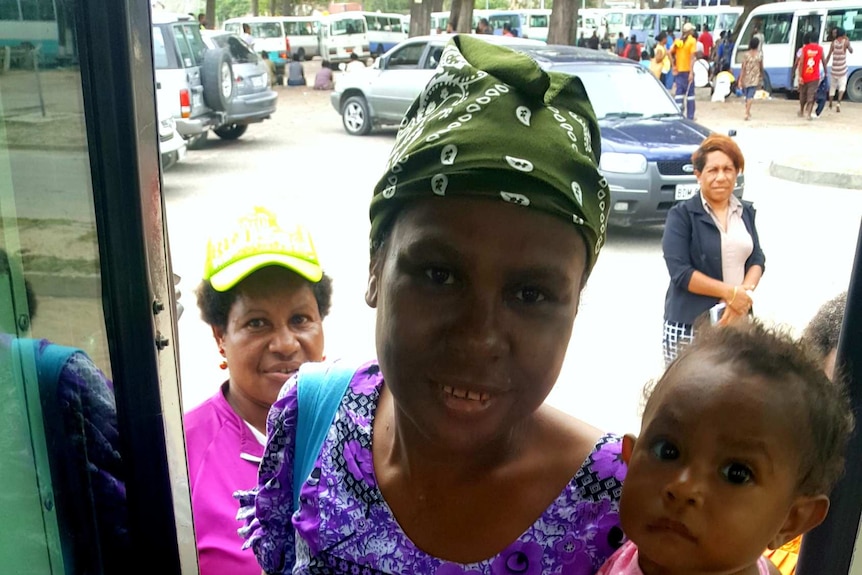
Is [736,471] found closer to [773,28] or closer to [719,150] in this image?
[719,150]

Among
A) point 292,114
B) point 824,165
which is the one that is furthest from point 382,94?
point 824,165

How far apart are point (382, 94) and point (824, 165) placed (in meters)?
6.81

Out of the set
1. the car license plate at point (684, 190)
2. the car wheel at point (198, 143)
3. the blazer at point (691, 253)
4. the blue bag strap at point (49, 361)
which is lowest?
the car wheel at point (198, 143)

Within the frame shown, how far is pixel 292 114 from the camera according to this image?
19.4 meters

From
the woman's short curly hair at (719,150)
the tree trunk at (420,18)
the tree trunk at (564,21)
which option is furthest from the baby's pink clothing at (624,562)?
the tree trunk at (420,18)

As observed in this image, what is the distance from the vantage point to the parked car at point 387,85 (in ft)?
45.1

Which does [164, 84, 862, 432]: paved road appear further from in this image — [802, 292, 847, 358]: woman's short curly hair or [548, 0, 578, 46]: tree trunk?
[548, 0, 578, 46]: tree trunk

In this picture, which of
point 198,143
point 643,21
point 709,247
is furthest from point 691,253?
Result: point 643,21

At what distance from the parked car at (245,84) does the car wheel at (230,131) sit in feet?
0.53

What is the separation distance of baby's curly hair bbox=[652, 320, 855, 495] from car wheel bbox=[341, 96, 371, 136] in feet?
46.2

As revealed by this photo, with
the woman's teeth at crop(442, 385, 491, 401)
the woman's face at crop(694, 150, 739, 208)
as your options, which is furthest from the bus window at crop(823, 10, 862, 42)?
the woman's teeth at crop(442, 385, 491, 401)

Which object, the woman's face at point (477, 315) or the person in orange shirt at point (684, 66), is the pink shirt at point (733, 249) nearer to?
the woman's face at point (477, 315)

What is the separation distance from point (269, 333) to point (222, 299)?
0.18m

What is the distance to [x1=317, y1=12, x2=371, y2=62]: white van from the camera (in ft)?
104
